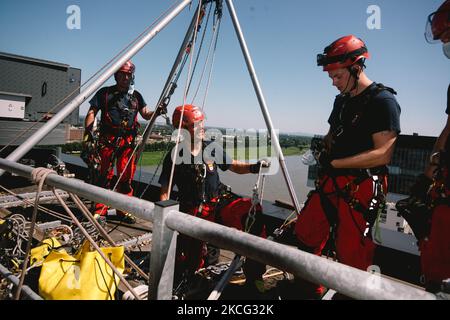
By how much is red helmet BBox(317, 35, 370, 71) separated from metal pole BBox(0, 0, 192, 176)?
234 cm

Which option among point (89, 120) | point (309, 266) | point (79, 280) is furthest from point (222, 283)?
point (89, 120)

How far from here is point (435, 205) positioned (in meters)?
2.17

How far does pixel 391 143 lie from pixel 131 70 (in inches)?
174

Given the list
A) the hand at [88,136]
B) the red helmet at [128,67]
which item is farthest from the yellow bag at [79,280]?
the red helmet at [128,67]

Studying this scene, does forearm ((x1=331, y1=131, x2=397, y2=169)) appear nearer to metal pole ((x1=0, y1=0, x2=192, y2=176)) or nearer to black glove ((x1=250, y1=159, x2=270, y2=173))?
black glove ((x1=250, y1=159, x2=270, y2=173))

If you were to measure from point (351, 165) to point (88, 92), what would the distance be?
115 inches

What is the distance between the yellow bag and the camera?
6.58 ft

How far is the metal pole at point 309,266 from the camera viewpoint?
0.83 metres

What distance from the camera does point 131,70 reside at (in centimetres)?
512

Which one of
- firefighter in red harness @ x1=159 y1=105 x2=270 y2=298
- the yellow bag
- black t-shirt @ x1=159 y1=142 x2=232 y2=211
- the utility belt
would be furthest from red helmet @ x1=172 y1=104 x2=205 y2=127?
the utility belt

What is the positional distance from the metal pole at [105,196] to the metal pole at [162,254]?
73 millimetres
